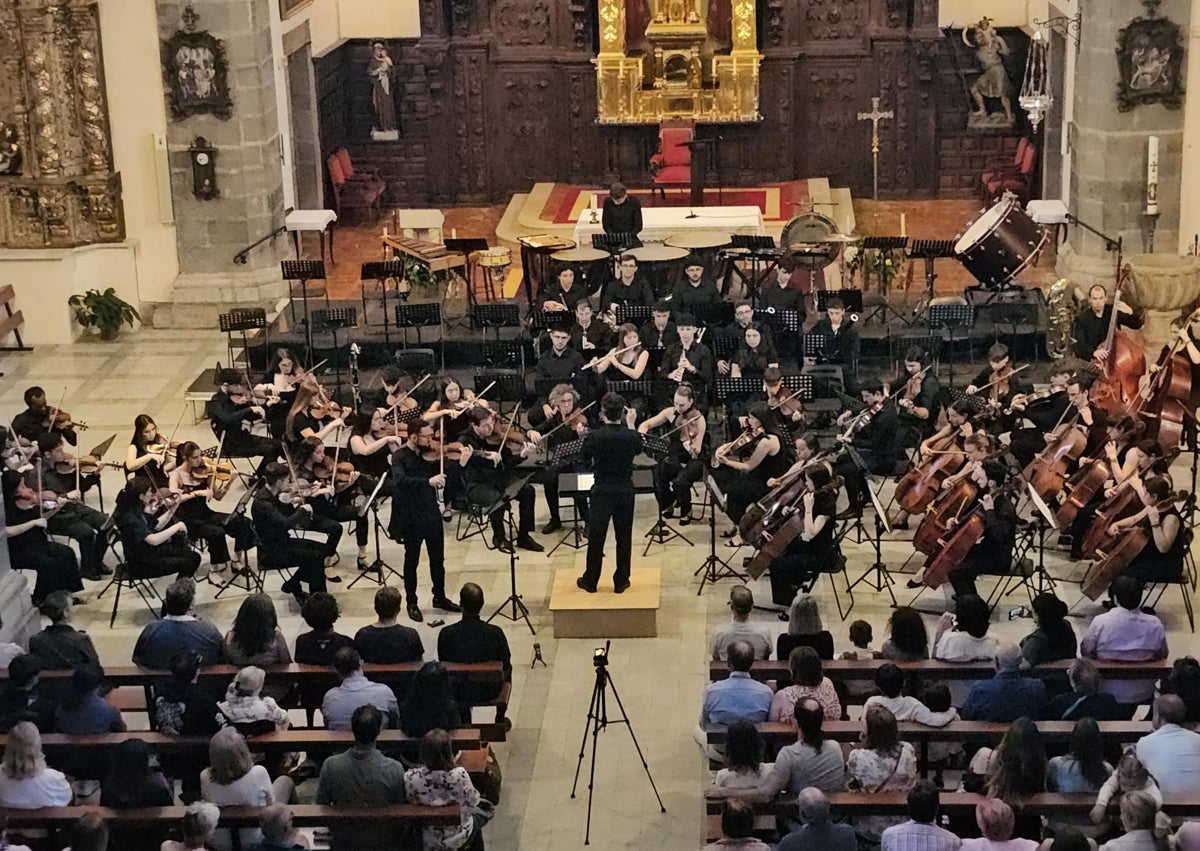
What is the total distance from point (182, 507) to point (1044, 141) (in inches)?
506

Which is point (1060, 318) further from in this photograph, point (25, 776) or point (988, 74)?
point (25, 776)

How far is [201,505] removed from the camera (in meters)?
15.3

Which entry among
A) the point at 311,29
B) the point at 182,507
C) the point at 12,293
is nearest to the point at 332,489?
the point at 182,507

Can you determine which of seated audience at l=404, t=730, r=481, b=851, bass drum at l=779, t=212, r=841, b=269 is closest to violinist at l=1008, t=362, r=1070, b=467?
bass drum at l=779, t=212, r=841, b=269

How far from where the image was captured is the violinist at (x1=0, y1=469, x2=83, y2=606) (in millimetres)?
14914

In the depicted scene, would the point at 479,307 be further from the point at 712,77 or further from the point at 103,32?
the point at 712,77

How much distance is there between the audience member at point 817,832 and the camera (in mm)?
9727

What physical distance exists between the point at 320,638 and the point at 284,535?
2.68 meters

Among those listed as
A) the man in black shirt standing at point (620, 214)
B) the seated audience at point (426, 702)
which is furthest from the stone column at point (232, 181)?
the seated audience at point (426, 702)

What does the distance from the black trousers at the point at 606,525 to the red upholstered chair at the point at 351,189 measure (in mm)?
12402

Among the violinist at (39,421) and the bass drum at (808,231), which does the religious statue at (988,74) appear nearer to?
the bass drum at (808,231)

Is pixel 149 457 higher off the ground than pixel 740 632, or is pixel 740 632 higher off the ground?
pixel 149 457

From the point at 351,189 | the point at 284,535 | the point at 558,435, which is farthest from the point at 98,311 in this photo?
the point at 284,535

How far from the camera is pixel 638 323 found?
728 inches
